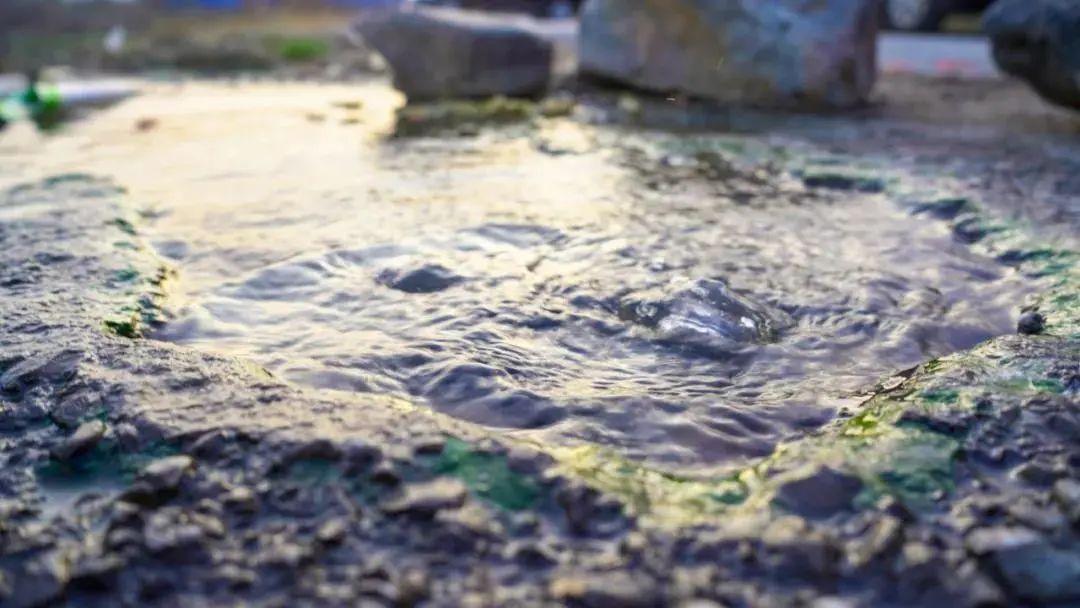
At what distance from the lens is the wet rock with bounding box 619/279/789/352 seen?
203 cm

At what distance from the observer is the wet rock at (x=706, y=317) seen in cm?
203

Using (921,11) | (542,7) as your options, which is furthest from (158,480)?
(542,7)

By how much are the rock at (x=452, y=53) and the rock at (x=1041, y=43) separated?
8.52 feet

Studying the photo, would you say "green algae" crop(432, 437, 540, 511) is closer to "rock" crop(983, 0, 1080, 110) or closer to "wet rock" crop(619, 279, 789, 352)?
"wet rock" crop(619, 279, 789, 352)

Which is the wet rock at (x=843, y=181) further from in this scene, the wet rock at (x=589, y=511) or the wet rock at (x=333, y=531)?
the wet rock at (x=333, y=531)

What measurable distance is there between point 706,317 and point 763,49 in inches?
148

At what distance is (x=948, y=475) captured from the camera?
4.74 feet

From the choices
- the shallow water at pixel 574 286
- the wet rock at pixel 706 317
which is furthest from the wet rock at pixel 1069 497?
the wet rock at pixel 706 317

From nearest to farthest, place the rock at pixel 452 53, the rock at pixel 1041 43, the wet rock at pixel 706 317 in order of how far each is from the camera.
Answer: the wet rock at pixel 706 317 < the rock at pixel 1041 43 < the rock at pixel 452 53

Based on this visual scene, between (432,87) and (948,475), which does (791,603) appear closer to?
(948,475)

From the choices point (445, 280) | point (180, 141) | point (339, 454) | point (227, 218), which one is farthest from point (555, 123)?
point (339, 454)

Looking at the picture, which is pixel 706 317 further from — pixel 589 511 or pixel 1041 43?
pixel 1041 43

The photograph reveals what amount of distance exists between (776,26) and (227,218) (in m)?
3.49

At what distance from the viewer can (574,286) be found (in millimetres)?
2346
